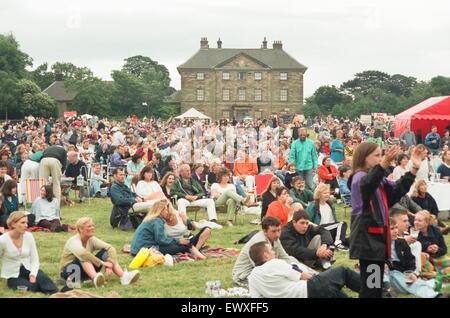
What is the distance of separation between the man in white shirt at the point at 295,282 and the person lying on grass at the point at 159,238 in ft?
8.51

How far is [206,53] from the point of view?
98.8 metres

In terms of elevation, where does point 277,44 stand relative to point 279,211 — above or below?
above

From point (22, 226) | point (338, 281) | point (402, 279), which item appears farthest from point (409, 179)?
point (22, 226)

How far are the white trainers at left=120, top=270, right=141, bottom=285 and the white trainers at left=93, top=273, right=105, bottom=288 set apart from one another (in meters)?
0.28

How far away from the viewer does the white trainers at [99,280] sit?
8297 mm

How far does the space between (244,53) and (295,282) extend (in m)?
90.3

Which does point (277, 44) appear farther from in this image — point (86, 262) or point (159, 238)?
point (86, 262)

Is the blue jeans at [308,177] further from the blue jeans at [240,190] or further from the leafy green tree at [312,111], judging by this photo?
the leafy green tree at [312,111]

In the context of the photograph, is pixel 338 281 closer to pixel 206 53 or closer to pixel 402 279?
pixel 402 279

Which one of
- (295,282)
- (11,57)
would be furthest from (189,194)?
(11,57)

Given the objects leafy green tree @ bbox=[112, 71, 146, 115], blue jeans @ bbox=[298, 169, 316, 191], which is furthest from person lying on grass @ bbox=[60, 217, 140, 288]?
leafy green tree @ bbox=[112, 71, 146, 115]

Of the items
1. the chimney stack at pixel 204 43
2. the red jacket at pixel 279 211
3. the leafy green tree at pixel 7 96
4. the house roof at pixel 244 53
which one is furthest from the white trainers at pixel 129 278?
the chimney stack at pixel 204 43

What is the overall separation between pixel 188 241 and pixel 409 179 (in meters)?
5.04

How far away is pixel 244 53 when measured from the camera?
96.2 metres
